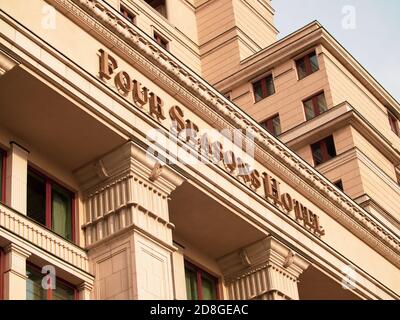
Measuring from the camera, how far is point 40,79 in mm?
24109

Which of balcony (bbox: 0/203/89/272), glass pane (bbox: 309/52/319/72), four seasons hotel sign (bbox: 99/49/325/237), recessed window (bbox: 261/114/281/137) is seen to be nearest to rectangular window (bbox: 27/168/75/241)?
balcony (bbox: 0/203/89/272)

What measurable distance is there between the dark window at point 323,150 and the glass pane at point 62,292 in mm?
23463

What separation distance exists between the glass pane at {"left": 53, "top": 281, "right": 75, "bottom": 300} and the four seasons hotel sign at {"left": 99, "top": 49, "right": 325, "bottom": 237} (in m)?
5.33

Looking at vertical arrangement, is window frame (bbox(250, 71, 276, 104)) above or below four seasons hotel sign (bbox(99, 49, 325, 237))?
above

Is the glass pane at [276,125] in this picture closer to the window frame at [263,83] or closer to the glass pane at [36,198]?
the window frame at [263,83]

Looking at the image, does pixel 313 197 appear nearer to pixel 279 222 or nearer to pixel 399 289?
pixel 279 222

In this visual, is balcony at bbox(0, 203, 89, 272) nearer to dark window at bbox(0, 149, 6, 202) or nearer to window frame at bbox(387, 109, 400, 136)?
dark window at bbox(0, 149, 6, 202)

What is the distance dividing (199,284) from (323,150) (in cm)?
1878

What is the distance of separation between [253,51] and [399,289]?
62.5 ft

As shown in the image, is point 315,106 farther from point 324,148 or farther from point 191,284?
point 191,284

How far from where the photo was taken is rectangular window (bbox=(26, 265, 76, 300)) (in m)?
23.5

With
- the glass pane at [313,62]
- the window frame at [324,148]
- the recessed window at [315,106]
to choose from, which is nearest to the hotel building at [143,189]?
the window frame at [324,148]

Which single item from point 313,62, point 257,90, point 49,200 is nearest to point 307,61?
point 313,62

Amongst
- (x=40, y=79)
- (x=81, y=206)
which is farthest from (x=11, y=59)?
(x=81, y=206)
